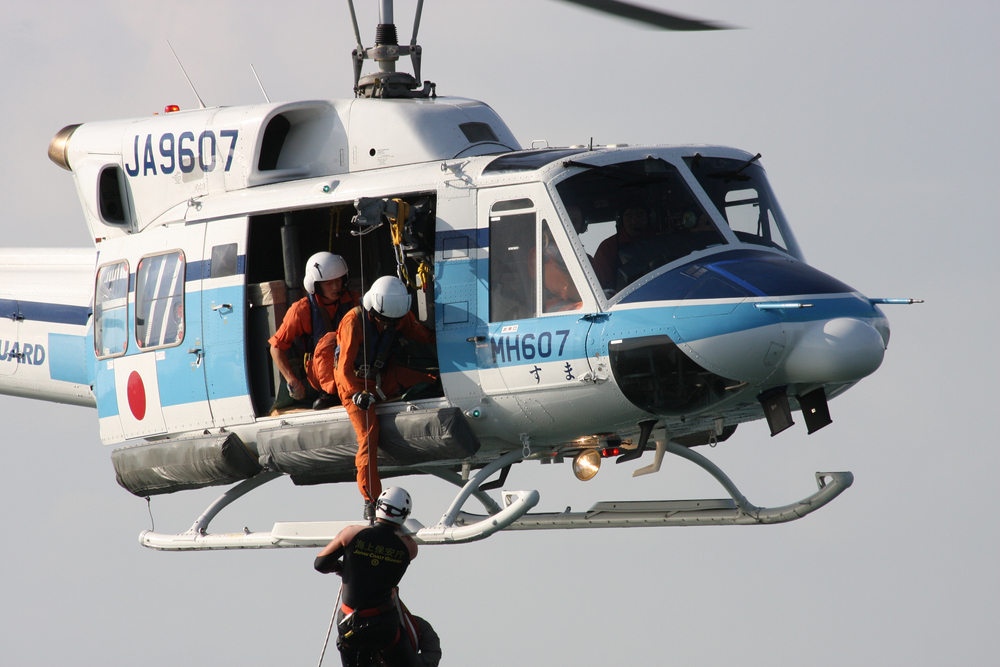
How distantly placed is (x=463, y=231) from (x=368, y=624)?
2.90 metres

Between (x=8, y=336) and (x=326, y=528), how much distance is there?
181 inches

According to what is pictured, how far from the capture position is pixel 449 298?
11.0 metres

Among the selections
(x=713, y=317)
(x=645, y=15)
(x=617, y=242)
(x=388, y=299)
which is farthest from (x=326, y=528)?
(x=645, y=15)

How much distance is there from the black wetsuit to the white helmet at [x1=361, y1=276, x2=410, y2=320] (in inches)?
63.0

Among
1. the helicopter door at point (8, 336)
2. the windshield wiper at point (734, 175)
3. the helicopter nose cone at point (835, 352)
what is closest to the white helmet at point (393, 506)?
the helicopter nose cone at point (835, 352)

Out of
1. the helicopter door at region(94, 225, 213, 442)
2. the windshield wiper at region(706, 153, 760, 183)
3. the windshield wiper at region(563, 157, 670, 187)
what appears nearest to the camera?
the windshield wiper at region(563, 157, 670, 187)

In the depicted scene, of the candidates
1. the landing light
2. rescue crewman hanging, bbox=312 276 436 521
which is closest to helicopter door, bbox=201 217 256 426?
rescue crewman hanging, bbox=312 276 436 521

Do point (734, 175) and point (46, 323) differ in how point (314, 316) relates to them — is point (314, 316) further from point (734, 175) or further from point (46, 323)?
point (46, 323)

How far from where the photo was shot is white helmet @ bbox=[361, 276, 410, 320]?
10.9 metres

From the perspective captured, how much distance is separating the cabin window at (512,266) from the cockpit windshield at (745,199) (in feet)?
4.45

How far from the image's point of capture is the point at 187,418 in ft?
40.3

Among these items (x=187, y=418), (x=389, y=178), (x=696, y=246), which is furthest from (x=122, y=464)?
(x=696, y=246)

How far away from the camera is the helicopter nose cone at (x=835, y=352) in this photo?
996 cm

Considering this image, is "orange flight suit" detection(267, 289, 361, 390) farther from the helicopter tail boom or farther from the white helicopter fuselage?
the helicopter tail boom
